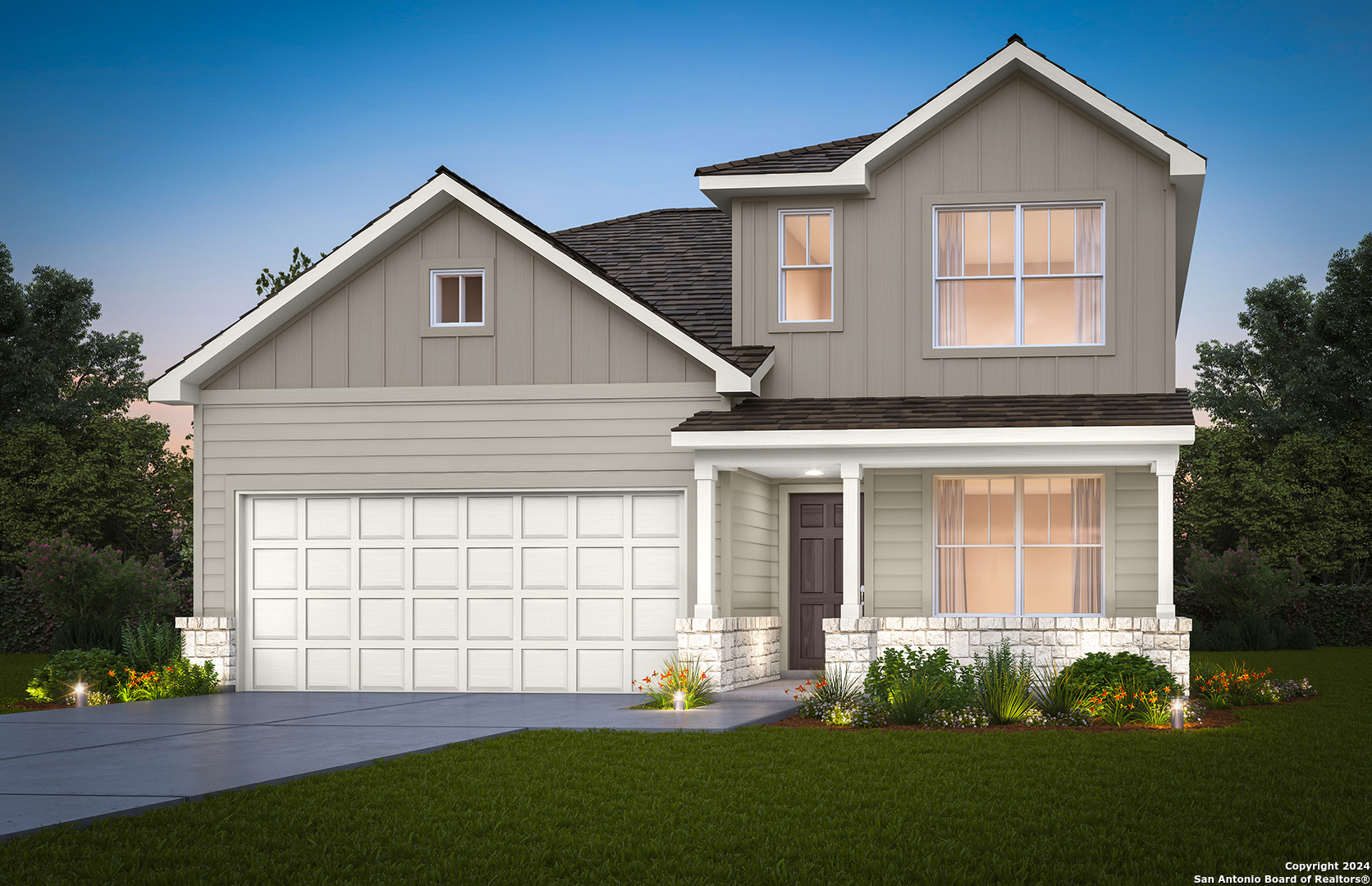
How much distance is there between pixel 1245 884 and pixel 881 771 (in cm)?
334

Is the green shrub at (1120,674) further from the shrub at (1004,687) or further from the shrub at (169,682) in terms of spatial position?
the shrub at (169,682)

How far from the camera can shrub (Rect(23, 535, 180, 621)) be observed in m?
24.2

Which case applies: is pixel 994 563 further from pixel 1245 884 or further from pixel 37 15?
pixel 37 15

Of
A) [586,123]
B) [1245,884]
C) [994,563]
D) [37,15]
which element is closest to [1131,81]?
[586,123]

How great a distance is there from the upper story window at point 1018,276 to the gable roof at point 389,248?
2439 mm

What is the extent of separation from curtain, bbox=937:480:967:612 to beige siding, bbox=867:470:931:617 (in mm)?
252

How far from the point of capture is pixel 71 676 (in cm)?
1445

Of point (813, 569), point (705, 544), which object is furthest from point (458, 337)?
point (813, 569)

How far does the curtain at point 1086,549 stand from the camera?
563 inches

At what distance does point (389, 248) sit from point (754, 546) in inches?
236

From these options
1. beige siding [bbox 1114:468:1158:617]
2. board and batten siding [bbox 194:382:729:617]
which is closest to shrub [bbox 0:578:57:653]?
board and batten siding [bbox 194:382:729:617]

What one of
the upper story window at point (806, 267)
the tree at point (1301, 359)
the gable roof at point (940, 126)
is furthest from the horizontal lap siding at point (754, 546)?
the tree at point (1301, 359)

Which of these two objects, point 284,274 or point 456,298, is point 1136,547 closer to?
point 456,298

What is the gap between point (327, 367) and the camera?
15406 mm
